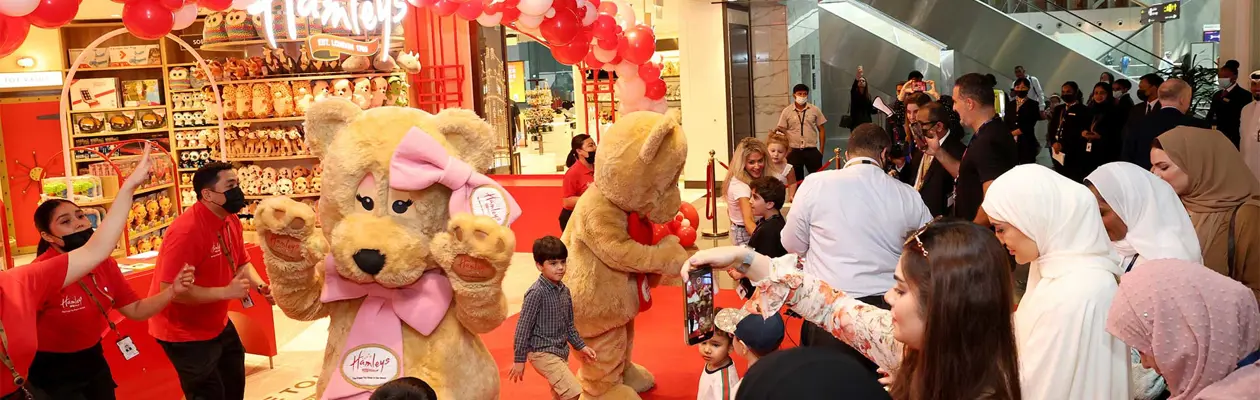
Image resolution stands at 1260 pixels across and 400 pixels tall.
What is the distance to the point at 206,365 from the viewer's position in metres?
3.97

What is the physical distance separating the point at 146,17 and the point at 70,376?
2.55 metres

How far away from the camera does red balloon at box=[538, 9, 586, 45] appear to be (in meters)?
7.64

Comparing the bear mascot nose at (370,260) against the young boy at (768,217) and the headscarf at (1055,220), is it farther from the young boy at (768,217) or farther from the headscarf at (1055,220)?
the young boy at (768,217)

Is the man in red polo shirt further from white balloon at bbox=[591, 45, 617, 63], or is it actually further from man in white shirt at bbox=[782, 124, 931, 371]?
white balloon at bbox=[591, 45, 617, 63]

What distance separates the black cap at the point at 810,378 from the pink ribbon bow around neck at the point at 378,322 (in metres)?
2.03

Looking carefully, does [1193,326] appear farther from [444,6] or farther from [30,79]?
[30,79]

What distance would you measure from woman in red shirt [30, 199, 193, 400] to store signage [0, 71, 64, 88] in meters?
7.82

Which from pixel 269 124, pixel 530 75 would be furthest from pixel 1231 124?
pixel 530 75

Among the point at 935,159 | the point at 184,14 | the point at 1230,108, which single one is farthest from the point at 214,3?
the point at 1230,108

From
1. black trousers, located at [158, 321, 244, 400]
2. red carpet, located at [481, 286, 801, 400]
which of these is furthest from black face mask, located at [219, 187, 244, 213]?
red carpet, located at [481, 286, 801, 400]

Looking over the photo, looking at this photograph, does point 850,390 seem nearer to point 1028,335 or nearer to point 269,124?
point 1028,335

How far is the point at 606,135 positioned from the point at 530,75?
19.9 meters


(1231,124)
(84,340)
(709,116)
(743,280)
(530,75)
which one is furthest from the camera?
(530,75)

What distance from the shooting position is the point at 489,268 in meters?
3.11
